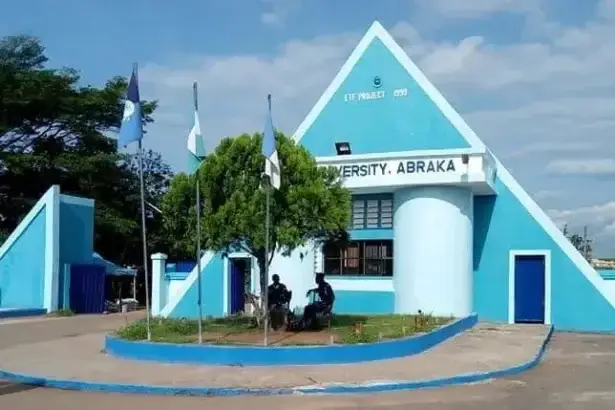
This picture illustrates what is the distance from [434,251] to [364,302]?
2.93 metres

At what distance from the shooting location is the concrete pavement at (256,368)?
11.6 meters

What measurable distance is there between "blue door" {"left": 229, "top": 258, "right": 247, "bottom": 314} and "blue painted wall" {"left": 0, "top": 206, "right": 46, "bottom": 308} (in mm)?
7513

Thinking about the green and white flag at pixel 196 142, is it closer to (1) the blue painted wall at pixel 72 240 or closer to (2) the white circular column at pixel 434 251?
(2) the white circular column at pixel 434 251

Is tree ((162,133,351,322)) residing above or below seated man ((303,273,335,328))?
above

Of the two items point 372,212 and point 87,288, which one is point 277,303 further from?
point 87,288

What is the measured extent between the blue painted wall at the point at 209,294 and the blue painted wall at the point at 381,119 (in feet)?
16.8

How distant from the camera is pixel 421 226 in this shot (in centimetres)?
2133

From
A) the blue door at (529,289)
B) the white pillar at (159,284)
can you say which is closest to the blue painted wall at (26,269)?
the white pillar at (159,284)

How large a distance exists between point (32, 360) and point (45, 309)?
13.7 metres

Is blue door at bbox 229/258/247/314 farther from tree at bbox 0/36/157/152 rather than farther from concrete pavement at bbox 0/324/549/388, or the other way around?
tree at bbox 0/36/157/152

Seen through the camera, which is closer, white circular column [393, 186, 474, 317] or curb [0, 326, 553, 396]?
curb [0, 326, 553, 396]

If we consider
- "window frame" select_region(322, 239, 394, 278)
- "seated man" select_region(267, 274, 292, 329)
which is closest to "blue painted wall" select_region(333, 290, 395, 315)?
"window frame" select_region(322, 239, 394, 278)

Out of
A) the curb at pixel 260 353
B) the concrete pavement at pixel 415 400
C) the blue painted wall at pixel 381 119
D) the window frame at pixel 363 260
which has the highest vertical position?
the blue painted wall at pixel 381 119

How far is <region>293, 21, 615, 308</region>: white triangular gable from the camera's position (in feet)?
71.2
